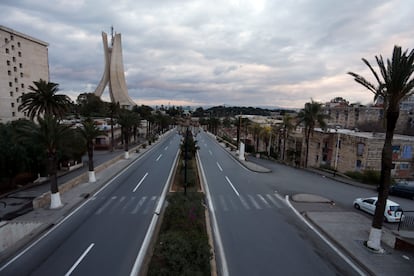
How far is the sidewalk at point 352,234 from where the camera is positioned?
978cm

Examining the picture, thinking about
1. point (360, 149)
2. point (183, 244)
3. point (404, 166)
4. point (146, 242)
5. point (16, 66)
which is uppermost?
point (16, 66)

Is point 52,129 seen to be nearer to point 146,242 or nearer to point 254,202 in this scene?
point 146,242

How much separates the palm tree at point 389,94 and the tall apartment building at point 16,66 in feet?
245

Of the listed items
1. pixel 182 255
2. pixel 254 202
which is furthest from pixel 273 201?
pixel 182 255

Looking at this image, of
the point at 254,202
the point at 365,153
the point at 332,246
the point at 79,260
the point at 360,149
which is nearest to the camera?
the point at 79,260

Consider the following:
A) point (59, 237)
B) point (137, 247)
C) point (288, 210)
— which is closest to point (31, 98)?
point (59, 237)

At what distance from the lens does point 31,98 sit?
25812mm

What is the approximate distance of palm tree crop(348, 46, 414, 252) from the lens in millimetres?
10344

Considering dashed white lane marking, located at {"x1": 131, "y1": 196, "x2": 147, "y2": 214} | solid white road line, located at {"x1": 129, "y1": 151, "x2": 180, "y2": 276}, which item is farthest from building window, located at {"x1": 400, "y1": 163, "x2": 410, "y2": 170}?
dashed white lane marking, located at {"x1": 131, "y1": 196, "x2": 147, "y2": 214}

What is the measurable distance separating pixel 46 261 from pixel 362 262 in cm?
1360

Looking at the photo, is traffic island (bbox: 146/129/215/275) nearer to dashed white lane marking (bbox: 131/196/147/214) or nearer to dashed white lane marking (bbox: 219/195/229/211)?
dashed white lane marking (bbox: 219/195/229/211)

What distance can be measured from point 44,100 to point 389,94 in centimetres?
3030

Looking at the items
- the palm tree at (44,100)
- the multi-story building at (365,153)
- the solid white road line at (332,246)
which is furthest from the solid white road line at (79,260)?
the multi-story building at (365,153)

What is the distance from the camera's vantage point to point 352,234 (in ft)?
40.9
